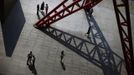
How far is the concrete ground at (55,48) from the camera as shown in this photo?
87.1ft

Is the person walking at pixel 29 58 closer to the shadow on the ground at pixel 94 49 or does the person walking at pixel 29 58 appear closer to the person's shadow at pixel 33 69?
the person's shadow at pixel 33 69

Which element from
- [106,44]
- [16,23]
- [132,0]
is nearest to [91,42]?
[106,44]

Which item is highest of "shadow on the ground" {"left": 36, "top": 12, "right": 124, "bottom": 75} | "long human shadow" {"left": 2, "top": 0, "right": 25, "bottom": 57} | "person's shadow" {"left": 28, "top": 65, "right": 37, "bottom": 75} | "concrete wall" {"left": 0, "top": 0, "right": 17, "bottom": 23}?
"concrete wall" {"left": 0, "top": 0, "right": 17, "bottom": 23}

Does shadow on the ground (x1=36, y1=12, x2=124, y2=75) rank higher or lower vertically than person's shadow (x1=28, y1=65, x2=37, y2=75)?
lower

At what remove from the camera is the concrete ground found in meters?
26.5

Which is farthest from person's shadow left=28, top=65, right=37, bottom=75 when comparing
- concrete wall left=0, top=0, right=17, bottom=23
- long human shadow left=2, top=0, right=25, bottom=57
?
concrete wall left=0, top=0, right=17, bottom=23

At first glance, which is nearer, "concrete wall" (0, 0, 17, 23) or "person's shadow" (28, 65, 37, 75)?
"person's shadow" (28, 65, 37, 75)

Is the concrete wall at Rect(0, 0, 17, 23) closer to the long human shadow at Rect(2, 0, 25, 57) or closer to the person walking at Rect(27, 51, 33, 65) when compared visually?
the long human shadow at Rect(2, 0, 25, 57)

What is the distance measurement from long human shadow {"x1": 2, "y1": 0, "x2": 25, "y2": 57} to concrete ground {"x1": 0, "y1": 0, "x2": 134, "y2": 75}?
1.37 feet

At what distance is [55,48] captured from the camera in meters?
29.5

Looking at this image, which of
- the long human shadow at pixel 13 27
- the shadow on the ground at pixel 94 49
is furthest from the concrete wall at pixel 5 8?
the shadow on the ground at pixel 94 49

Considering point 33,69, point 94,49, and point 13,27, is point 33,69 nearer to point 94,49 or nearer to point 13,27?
point 13,27

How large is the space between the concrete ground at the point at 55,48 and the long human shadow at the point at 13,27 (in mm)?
419

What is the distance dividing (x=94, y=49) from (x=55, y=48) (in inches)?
188
